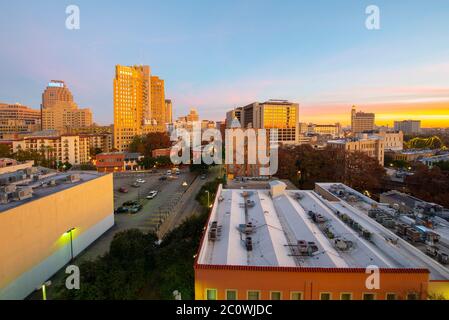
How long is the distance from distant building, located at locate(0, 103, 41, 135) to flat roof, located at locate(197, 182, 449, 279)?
247ft

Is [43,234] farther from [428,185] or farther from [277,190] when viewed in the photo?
[428,185]

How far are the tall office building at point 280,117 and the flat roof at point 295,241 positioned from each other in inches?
2120

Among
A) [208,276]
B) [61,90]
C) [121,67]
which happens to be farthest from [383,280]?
[61,90]

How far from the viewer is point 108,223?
15.7 meters

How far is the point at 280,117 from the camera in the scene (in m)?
64.8

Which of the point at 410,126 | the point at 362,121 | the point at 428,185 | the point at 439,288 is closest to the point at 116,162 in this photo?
the point at 428,185

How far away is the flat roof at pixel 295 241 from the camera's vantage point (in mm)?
6500

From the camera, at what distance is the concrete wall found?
27.7 ft

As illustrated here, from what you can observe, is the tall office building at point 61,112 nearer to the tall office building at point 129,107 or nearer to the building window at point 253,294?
the tall office building at point 129,107

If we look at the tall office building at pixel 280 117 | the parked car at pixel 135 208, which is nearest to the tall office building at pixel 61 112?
the tall office building at pixel 280 117

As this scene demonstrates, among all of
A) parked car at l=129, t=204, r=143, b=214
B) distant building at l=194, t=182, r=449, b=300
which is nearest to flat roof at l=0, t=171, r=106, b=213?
parked car at l=129, t=204, r=143, b=214

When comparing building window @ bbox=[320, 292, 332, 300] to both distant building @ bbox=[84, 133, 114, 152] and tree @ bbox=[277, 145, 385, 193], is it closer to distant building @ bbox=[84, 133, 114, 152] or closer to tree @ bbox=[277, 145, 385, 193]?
tree @ bbox=[277, 145, 385, 193]

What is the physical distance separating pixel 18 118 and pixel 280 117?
226 ft

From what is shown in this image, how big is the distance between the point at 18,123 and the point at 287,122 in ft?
210
